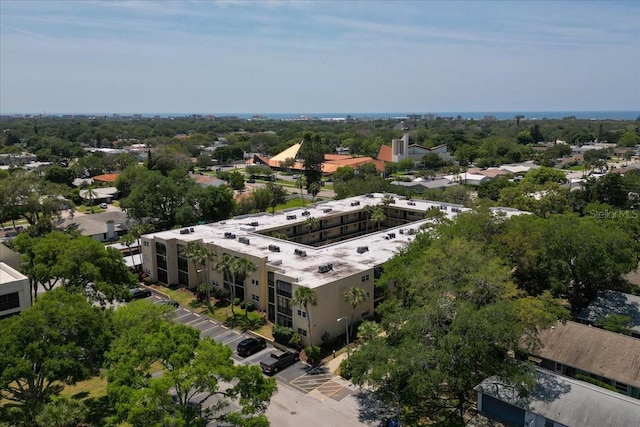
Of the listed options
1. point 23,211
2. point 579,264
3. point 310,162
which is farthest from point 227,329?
point 310,162

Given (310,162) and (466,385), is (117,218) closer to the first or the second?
(310,162)

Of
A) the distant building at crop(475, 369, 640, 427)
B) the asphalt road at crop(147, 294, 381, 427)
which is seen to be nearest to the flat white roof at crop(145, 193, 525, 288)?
the asphalt road at crop(147, 294, 381, 427)

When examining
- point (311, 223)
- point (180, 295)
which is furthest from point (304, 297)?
point (311, 223)

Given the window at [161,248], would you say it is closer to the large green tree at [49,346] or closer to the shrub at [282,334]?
the shrub at [282,334]

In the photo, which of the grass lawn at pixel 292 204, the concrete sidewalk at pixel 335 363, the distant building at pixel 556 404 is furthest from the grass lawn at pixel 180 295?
the grass lawn at pixel 292 204

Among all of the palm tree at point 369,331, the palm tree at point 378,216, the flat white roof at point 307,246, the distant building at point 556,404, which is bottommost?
the distant building at point 556,404

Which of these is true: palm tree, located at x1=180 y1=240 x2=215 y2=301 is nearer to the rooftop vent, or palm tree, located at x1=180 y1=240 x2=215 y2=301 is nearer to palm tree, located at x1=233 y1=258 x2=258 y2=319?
palm tree, located at x1=233 y1=258 x2=258 y2=319
